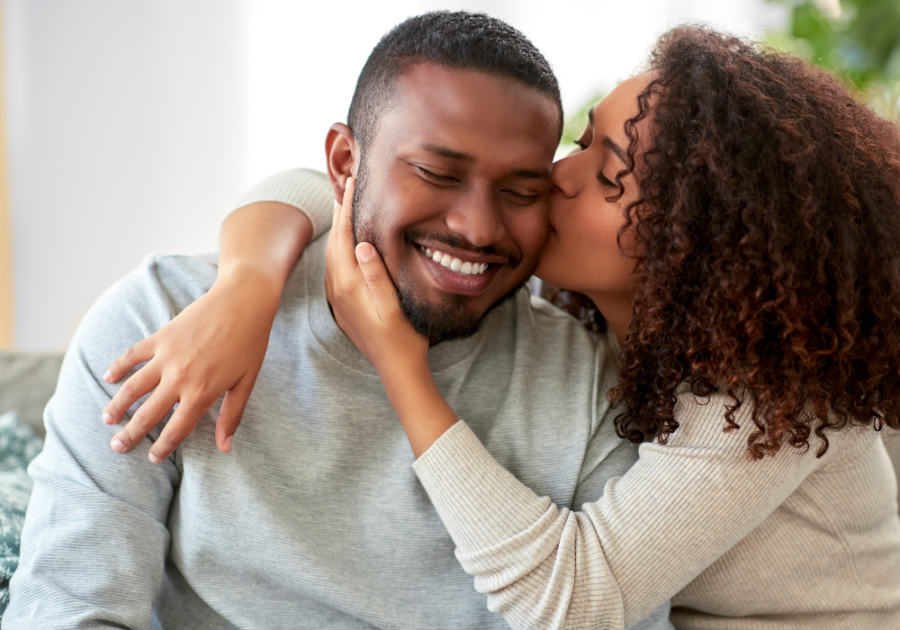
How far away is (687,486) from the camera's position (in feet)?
3.72

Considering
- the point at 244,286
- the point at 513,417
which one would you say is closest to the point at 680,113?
the point at 513,417

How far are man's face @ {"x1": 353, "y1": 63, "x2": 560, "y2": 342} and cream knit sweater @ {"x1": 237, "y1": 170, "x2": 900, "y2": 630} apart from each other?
214mm

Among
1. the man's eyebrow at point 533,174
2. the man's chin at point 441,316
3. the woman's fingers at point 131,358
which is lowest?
the woman's fingers at point 131,358

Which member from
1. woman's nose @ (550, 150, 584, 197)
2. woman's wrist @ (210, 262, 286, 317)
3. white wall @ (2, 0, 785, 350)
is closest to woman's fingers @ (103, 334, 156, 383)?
woman's wrist @ (210, 262, 286, 317)

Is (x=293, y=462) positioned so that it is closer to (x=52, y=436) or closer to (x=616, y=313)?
(x=52, y=436)

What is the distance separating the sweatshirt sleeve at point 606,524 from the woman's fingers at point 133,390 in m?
0.41

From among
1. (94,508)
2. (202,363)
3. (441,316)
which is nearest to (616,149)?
(441,316)

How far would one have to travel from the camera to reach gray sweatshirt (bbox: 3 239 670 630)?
43.1 inches

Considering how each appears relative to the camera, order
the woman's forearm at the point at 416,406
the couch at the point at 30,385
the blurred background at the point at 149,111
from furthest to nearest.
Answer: the blurred background at the point at 149,111
the couch at the point at 30,385
the woman's forearm at the point at 416,406

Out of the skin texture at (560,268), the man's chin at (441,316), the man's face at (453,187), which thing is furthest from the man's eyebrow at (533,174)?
the man's chin at (441,316)

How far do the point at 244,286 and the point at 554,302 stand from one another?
83cm

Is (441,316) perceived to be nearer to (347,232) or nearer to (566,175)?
(347,232)

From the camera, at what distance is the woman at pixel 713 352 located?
3.66 feet

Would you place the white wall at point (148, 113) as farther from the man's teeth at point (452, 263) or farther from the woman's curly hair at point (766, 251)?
the man's teeth at point (452, 263)
